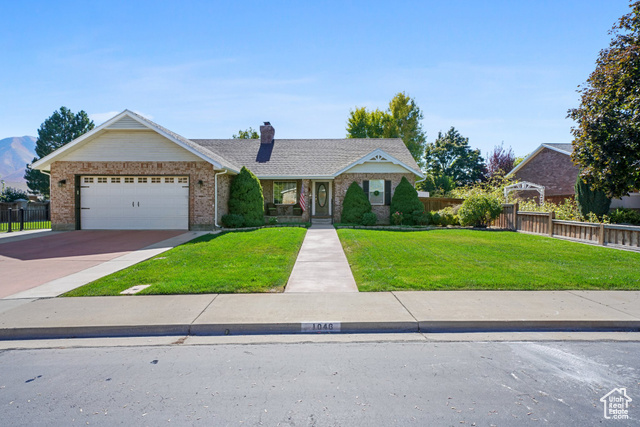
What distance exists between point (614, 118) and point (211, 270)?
12074 mm

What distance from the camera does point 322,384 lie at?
3.63 meters

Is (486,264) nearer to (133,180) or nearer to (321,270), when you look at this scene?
(321,270)

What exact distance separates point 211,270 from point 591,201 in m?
17.6

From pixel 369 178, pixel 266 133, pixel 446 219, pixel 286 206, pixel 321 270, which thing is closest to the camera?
pixel 321 270

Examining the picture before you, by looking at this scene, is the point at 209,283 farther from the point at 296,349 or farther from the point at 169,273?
the point at 296,349

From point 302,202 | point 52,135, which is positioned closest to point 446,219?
point 302,202

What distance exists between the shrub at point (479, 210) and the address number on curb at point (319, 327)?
47.9ft

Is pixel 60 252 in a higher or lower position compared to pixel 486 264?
lower

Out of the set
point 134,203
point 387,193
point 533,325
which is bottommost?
point 533,325

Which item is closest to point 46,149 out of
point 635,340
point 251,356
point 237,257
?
point 237,257

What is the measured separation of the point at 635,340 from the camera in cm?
486

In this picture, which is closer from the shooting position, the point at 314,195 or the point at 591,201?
the point at 591,201

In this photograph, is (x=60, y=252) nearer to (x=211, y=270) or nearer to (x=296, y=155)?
(x=211, y=270)

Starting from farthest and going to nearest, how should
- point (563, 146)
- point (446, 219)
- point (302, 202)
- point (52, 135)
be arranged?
point (52, 135) < point (563, 146) < point (302, 202) < point (446, 219)
